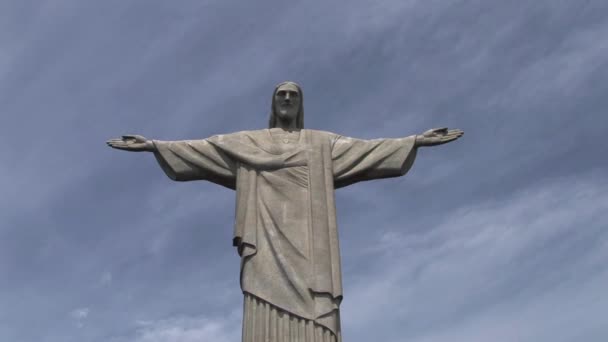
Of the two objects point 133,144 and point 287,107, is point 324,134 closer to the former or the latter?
point 287,107

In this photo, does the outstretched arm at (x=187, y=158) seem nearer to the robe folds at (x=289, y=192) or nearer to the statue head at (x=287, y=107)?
the robe folds at (x=289, y=192)

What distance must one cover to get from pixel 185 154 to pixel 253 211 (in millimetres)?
2006

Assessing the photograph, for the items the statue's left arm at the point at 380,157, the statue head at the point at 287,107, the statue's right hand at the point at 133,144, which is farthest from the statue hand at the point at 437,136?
the statue's right hand at the point at 133,144

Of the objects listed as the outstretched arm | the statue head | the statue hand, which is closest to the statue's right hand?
the outstretched arm

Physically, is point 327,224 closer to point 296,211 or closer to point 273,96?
point 296,211

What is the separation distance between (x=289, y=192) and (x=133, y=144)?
3.26 meters

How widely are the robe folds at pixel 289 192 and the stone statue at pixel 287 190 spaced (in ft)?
0.06

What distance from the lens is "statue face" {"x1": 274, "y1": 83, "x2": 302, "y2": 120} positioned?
1652 cm

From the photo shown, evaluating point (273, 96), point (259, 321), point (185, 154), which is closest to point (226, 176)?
point (185, 154)

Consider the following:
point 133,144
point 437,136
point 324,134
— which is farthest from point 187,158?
point 437,136

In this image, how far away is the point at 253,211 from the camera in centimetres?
1490

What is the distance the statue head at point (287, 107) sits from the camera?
1653 cm

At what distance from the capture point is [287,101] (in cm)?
1652

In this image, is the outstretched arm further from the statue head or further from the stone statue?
the statue head
